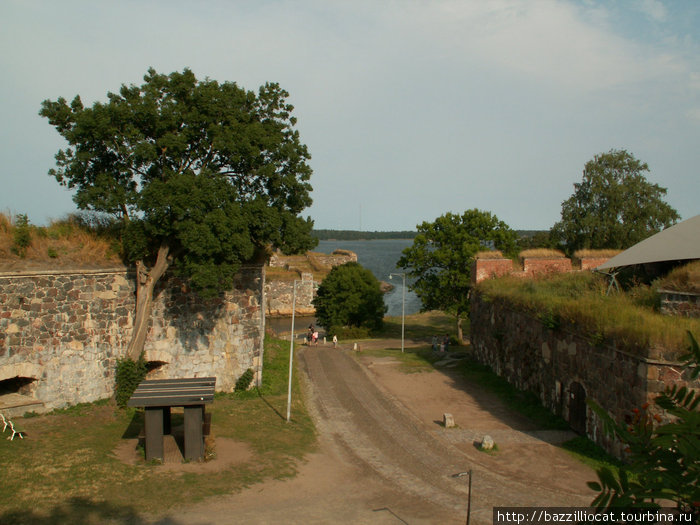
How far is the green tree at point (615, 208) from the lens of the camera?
4584 centimetres

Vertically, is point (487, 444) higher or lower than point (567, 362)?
lower

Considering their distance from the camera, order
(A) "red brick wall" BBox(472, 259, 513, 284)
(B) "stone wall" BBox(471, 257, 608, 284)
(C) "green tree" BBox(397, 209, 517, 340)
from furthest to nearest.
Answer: (C) "green tree" BBox(397, 209, 517, 340) < (A) "red brick wall" BBox(472, 259, 513, 284) < (B) "stone wall" BBox(471, 257, 608, 284)

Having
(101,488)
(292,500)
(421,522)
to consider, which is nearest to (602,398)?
(421,522)

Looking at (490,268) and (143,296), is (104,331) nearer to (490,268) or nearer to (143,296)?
(143,296)

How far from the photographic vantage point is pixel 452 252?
4184 centimetres

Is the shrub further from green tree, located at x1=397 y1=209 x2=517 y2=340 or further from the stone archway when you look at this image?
green tree, located at x1=397 y1=209 x2=517 y2=340

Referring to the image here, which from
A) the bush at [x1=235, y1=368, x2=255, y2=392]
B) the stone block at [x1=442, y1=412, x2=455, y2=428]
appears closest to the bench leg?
the bush at [x1=235, y1=368, x2=255, y2=392]

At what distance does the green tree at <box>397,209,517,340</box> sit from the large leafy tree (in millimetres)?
23329

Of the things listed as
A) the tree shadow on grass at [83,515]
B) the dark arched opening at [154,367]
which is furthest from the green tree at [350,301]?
the tree shadow on grass at [83,515]

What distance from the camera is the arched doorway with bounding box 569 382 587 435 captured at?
18.4m

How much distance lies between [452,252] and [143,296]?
27.6 meters

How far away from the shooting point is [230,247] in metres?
17.9

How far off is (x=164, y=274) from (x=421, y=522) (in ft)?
40.5

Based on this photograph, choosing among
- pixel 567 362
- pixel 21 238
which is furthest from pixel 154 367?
pixel 567 362
